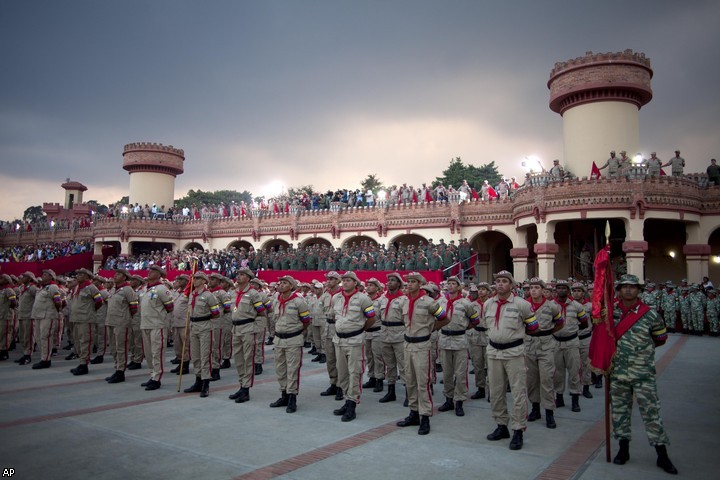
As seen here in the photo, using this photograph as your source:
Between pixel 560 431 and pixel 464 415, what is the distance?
1427 mm

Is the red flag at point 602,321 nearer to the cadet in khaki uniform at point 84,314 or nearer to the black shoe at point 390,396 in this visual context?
the black shoe at point 390,396

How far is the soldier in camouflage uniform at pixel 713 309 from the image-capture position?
17.1m

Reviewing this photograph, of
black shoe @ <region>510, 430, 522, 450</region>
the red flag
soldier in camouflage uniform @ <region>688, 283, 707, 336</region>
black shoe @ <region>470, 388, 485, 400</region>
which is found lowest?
black shoe @ <region>470, 388, 485, 400</region>

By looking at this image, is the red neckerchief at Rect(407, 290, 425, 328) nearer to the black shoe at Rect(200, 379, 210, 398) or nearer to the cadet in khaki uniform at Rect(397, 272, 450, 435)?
the cadet in khaki uniform at Rect(397, 272, 450, 435)

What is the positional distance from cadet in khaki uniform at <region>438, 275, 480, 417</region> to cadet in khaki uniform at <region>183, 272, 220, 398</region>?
411 centimetres

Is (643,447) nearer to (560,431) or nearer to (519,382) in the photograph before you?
(560,431)

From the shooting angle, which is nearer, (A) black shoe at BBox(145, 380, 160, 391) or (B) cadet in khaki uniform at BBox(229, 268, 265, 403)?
(B) cadet in khaki uniform at BBox(229, 268, 265, 403)

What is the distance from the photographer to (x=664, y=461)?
5.06 meters

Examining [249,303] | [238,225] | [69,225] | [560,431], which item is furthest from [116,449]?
[69,225]

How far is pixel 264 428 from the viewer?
6449 mm

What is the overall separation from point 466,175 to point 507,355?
146 ft

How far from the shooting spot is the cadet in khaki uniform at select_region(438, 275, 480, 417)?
297 inches

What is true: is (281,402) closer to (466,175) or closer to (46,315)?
(46,315)

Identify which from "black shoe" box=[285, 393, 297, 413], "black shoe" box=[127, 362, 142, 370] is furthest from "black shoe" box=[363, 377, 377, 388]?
"black shoe" box=[127, 362, 142, 370]
